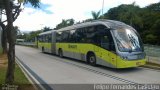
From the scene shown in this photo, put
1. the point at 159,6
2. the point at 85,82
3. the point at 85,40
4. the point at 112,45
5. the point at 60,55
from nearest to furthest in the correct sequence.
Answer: the point at 85,82
the point at 112,45
the point at 85,40
the point at 60,55
the point at 159,6

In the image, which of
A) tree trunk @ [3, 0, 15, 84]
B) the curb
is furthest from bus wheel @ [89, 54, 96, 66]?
tree trunk @ [3, 0, 15, 84]

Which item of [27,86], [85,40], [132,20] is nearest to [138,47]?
[85,40]

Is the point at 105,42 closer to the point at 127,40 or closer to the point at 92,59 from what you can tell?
the point at 127,40

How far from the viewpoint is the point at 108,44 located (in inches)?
657

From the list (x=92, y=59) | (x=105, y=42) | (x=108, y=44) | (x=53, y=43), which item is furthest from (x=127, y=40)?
(x=53, y=43)

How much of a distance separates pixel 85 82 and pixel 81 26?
364 inches

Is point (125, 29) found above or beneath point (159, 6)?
beneath

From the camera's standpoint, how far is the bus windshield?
52.4 ft

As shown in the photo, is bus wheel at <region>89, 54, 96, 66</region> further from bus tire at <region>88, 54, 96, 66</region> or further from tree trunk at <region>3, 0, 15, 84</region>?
tree trunk at <region>3, 0, 15, 84</region>

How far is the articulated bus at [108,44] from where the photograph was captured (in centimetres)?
1589

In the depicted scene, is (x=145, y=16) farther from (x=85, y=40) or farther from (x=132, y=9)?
(x=85, y=40)

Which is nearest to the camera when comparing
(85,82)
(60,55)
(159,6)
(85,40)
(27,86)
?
(27,86)

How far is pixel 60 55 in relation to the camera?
27500mm

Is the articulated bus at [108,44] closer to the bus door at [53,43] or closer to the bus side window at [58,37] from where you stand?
the bus side window at [58,37]
